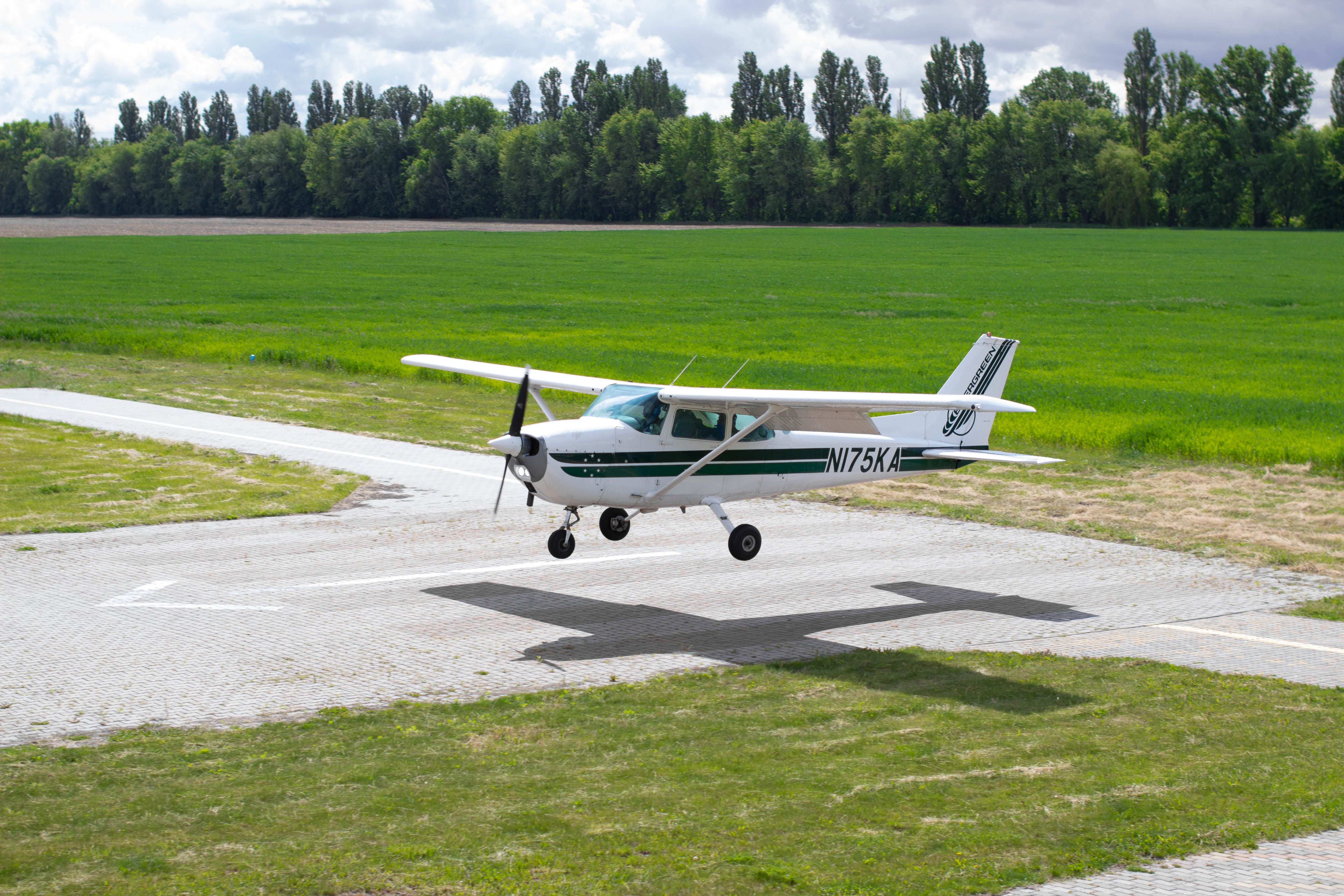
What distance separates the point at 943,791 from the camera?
8617 mm

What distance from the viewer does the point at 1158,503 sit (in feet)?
65.6

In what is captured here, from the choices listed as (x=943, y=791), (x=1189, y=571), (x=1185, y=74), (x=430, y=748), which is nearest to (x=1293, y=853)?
(x=943, y=791)

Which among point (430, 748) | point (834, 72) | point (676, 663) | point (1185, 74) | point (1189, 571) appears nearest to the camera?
point (430, 748)

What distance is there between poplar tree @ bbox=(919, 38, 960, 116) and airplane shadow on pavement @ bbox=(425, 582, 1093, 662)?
16969 cm

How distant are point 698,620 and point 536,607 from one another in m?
1.83

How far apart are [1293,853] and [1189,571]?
896 centimetres

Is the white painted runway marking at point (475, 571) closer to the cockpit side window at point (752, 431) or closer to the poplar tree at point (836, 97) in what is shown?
the cockpit side window at point (752, 431)

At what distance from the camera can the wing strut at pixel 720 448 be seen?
1438 cm

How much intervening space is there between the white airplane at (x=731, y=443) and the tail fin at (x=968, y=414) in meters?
0.02

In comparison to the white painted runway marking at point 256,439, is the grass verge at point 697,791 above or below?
below

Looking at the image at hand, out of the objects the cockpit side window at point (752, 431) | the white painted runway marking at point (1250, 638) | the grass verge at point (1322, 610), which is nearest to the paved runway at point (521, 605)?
the white painted runway marking at point (1250, 638)

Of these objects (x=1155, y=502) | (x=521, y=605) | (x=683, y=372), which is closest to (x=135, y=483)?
(x=521, y=605)

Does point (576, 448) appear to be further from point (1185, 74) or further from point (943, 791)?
point (1185, 74)

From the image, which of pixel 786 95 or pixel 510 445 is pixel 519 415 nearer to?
pixel 510 445
